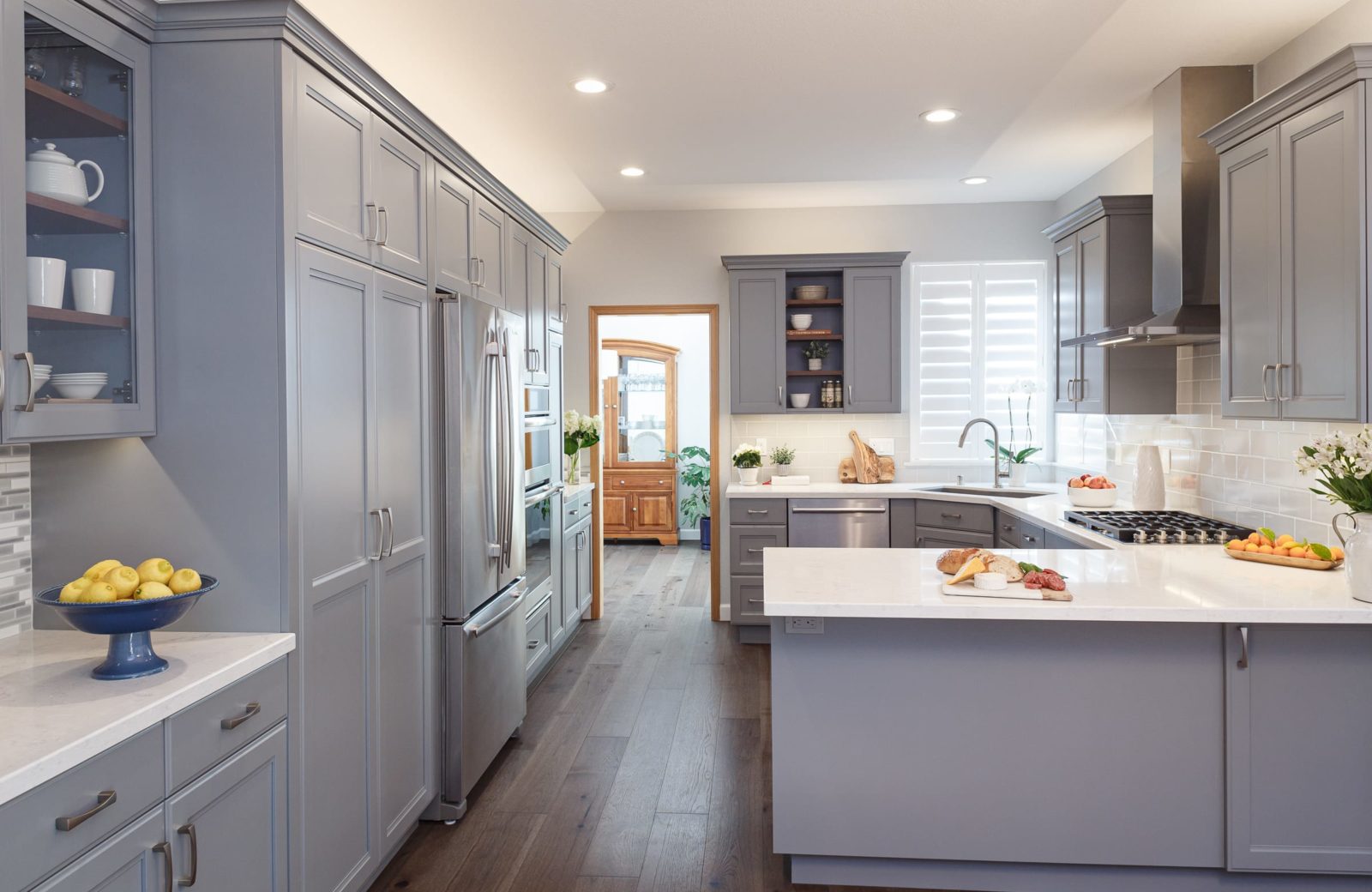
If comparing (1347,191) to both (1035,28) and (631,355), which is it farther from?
(631,355)

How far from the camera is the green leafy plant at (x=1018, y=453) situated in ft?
18.1

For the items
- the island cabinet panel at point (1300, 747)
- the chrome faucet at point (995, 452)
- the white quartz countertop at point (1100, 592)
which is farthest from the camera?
the chrome faucet at point (995, 452)

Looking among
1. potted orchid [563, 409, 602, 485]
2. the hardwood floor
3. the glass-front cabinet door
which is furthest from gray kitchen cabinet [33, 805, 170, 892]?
potted orchid [563, 409, 602, 485]

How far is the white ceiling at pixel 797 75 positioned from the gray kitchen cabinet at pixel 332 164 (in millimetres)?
644

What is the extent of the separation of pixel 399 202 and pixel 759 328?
3.21 metres

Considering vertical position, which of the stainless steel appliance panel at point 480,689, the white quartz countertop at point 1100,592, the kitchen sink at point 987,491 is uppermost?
the kitchen sink at point 987,491

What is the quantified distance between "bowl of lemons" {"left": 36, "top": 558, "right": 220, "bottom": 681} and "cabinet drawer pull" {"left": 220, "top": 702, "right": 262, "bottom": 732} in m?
0.17

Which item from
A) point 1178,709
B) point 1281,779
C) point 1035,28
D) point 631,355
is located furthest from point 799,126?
point 631,355

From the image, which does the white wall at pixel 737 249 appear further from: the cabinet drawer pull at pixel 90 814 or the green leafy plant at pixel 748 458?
the cabinet drawer pull at pixel 90 814

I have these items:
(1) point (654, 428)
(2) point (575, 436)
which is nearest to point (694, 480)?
(1) point (654, 428)

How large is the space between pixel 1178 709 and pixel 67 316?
2987 millimetres

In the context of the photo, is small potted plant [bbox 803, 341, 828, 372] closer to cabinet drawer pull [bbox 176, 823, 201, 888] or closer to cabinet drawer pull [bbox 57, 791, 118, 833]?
cabinet drawer pull [bbox 176, 823, 201, 888]

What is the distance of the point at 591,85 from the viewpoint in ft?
11.5

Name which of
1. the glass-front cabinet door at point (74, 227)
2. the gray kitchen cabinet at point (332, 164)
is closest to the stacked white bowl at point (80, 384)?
the glass-front cabinet door at point (74, 227)
